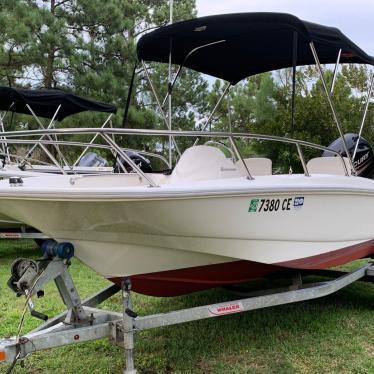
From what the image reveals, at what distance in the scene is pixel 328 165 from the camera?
14.6 feet

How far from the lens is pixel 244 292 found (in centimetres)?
435

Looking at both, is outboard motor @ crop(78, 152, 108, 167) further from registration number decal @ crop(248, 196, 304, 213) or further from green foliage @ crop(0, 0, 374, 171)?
registration number decal @ crop(248, 196, 304, 213)

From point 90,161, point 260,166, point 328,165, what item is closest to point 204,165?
point 260,166

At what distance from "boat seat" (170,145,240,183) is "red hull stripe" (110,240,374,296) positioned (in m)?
0.61

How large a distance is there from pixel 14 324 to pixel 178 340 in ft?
4.48

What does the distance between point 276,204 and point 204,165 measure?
0.56 m

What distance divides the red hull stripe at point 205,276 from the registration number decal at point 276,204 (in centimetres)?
40

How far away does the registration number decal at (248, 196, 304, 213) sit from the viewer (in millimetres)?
3248

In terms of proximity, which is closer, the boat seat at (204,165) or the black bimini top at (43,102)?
the boat seat at (204,165)

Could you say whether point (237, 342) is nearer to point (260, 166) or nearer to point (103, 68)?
point (260, 166)

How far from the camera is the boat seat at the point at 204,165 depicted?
140 inches

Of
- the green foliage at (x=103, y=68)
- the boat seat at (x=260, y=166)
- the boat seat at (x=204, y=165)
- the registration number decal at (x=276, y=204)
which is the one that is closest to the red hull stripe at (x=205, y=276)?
the registration number decal at (x=276, y=204)

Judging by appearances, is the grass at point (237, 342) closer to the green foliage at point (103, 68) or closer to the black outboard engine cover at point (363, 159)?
the black outboard engine cover at point (363, 159)

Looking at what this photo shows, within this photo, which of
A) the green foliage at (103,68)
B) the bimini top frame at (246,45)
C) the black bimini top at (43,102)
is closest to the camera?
the bimini top frame at (246,45)
